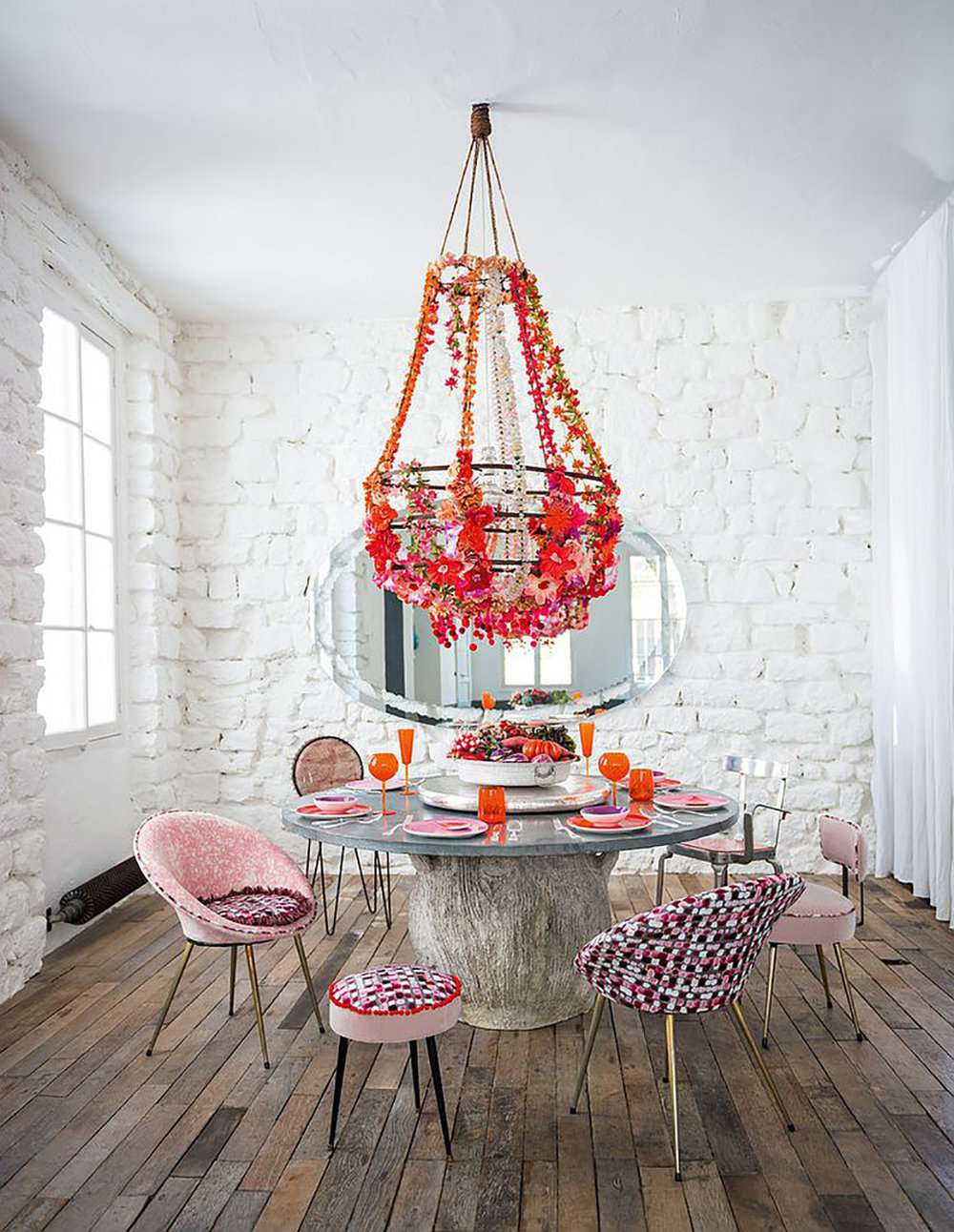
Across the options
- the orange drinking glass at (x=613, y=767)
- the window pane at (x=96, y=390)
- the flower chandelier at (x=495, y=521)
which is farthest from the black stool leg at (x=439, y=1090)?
the window pane at (x=96, y=390)

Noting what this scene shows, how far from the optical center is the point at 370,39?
3.23 metres

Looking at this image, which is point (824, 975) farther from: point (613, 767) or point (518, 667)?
point (518, 667)

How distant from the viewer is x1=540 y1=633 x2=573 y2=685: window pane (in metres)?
5.77

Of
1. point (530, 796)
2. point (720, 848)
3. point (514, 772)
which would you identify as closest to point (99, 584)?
point (514, 772)

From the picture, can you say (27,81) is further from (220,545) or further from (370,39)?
(220,545)


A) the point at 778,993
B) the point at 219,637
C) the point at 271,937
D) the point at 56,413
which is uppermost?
the point at 56,413

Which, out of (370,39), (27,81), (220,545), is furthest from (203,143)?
(220,545)

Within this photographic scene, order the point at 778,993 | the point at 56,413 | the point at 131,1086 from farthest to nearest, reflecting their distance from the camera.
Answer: the point at 56,413 → the point at 778,993 → the point at 131,1086

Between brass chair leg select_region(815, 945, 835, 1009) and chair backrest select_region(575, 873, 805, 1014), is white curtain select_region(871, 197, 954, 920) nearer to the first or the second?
brass chair leg select_region(815, 945, 835, 1009)

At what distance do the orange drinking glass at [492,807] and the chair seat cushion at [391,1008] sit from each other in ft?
1.88

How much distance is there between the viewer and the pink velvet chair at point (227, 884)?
3162 mm

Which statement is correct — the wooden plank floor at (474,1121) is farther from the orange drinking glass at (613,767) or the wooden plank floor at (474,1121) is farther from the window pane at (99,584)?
the window pane at (99,584)

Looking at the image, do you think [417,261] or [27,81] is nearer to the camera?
[27,81]

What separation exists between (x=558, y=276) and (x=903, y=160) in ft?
5.59
